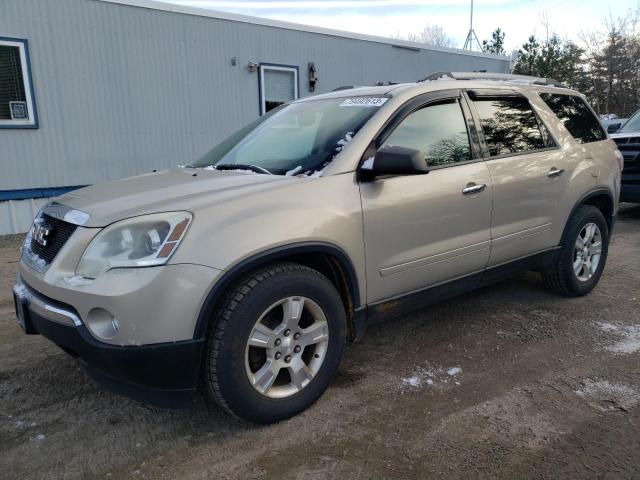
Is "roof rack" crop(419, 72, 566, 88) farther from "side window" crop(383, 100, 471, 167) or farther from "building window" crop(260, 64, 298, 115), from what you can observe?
"building window" crop(260, 64, 298, 115)

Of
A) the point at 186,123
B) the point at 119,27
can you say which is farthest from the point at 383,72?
the point at 119,27

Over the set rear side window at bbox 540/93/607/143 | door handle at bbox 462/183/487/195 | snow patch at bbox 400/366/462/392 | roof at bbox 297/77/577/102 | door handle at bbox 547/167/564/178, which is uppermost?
roof at bbox 297/77/577/102

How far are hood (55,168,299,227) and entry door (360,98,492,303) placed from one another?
636mm

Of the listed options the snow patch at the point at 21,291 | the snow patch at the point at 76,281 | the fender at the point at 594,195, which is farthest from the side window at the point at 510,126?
the snow patch at the point at 21,291

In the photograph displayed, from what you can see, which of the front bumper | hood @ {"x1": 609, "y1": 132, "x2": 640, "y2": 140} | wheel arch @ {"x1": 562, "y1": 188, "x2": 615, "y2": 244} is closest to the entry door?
the front bumper

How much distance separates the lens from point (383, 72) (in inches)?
499

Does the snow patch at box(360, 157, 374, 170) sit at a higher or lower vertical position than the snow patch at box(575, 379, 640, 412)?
higher

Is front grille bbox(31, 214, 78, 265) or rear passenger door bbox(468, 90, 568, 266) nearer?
front grille bbox(31, 214, 78, 265)

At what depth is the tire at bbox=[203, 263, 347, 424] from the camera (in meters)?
2.46

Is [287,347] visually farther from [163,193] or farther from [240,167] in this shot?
[240,167]

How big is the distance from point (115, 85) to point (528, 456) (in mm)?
8689

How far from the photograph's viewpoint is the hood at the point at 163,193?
2.50m

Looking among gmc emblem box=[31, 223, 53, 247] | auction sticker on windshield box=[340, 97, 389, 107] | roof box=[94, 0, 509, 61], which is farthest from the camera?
roof box=[94, 0, 509, 61]

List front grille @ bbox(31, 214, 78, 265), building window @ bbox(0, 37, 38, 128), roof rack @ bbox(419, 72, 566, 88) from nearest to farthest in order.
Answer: front grille @ bbox(31, 214, 78, 265)
roof rack @ bbox(419, 72, 566, 88)
building window @ bbox(0, 37, 38, 128)
